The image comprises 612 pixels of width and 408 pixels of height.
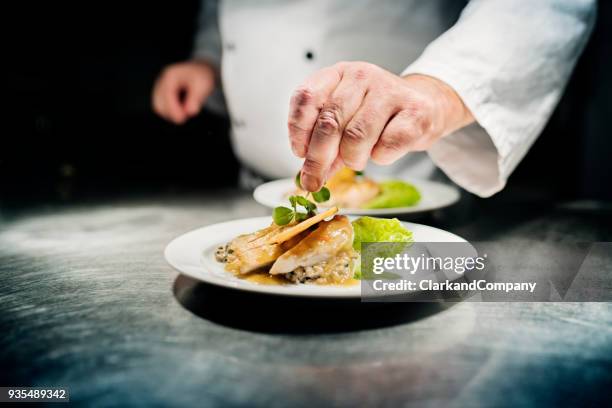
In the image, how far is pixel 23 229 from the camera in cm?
160

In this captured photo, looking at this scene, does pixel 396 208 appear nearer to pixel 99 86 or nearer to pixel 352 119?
pixel 352 119

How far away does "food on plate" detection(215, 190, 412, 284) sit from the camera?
1052mm

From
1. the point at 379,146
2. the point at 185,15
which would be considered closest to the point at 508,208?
the point at 379,146

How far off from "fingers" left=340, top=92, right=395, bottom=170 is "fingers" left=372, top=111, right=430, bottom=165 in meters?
0.02

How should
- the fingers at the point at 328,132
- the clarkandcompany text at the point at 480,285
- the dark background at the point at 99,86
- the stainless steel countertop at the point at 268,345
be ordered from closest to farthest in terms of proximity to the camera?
1. the stainless steel countertop at the point at 268,345
2. the clarkandcompany text at the point at 480,285
3. the fingers at the point at 328,132
4. the dark background at the point at 99,86

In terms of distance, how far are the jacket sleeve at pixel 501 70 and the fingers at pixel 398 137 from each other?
0.94 feet

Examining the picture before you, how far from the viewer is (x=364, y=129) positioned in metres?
1.14

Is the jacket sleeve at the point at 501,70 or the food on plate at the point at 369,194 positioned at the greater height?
the jacket sleeve at the point at 501,70

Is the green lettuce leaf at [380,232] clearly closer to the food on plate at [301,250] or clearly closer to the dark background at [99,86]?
the food on plate at [301,250]

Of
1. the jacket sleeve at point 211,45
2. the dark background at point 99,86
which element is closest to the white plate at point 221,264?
the jacket sleeve at point 211,45

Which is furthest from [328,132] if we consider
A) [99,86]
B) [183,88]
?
[99,86]

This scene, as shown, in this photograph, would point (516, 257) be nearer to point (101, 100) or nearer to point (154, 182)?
point (154, 182)

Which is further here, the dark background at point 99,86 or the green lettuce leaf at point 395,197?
the dark background at point 99,86

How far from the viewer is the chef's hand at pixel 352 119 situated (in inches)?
44.4
